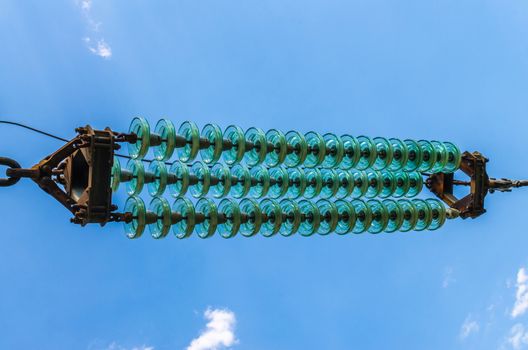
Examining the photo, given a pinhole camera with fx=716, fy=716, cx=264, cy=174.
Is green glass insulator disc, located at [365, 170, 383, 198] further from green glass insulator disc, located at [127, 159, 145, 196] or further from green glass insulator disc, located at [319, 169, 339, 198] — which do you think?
green glass insulator disc, located at [127, 159, 145, 196]

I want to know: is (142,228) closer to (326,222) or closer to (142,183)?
(142,183)

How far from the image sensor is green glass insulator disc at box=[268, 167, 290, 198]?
17.0 metres

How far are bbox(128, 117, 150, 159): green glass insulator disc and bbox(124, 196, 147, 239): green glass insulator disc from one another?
0.95 meters

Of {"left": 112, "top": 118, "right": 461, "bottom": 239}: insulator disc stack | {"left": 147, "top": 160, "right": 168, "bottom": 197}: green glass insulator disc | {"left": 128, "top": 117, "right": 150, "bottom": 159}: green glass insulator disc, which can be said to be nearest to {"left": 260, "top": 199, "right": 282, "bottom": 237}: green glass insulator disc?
{"left": 112, "top": 118, "right": 461, "bottom": 239}: insulator disc stack

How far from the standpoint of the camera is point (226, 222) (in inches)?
641

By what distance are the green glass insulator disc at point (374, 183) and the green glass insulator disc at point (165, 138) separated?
5520 millimetres

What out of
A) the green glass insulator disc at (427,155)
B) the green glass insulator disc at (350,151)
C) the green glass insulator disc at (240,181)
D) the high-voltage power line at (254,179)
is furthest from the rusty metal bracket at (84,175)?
the green glass insulator disc at (427,155)

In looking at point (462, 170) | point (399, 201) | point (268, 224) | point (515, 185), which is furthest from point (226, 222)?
point (515, 185)

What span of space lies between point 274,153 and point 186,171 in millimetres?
2100

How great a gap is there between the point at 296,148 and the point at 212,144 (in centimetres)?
207

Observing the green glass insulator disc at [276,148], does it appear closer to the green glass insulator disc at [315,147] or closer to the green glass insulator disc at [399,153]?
the green glass insulator disc at [315,147]

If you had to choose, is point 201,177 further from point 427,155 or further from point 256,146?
point 427,155

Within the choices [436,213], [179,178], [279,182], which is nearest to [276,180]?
[279,182]

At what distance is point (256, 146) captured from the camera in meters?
16.1
